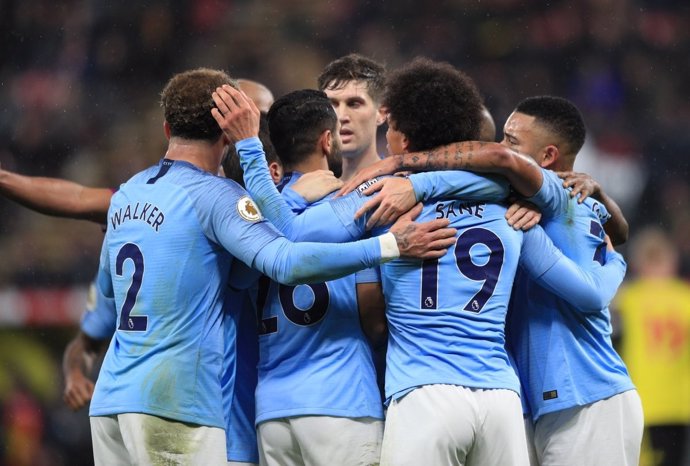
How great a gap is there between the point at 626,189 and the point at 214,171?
580cm

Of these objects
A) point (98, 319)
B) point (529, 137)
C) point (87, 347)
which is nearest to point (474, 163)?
point (529, 137)

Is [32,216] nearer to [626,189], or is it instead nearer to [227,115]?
[626,189]

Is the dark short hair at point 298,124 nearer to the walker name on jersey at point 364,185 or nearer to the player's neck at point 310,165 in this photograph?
the player's neck at point 310,165

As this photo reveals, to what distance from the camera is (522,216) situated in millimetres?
3232

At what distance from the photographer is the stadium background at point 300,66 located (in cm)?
841

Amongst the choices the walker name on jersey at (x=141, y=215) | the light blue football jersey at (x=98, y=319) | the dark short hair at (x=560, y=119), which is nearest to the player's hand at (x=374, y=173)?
the walker name on jersey at (x=141, y=215)

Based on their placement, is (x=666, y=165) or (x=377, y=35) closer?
(x=666, y=165)

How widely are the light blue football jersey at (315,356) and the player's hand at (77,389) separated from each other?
232cm

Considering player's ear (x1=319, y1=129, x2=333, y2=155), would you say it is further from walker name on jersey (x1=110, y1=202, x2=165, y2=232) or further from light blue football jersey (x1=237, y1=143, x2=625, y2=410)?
walker name on jersey (x1=110, y1=202, x2=165, y2=232)

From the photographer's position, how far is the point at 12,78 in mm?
9180

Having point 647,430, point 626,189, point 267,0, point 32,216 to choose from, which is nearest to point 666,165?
point 626,189

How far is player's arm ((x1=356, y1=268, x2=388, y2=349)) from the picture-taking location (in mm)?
3285

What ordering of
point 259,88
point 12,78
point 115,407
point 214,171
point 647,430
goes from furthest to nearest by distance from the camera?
point 12,78 → point 647,430 → point 259,88 → point 214,171 → point 115,407

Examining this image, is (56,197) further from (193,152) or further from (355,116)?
(355,116)
